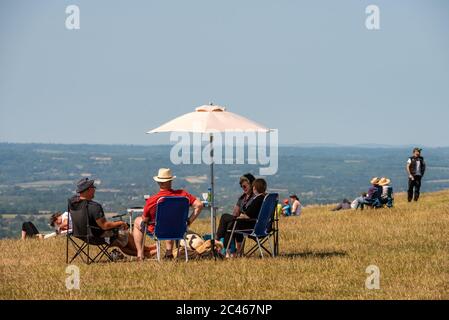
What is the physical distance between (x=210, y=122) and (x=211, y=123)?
0.02 m

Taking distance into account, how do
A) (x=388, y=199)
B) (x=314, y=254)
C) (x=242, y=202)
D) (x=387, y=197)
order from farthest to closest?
1. (x=387, y=197)
2. (x=388, y=199)
3. (x=314, y=254)
4. (x=242, y=202)

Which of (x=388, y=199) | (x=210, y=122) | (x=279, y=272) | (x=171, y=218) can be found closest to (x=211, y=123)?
(x=210, y=122)

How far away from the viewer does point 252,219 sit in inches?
589

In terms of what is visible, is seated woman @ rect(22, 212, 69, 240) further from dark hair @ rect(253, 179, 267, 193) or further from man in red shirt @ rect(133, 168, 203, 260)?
dark hair @ rect(253, 179, 267, 193)

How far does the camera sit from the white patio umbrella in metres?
15.0

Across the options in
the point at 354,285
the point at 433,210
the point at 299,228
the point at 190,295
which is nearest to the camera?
the point at 190,295

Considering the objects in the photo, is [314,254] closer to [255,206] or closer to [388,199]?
[255,206]

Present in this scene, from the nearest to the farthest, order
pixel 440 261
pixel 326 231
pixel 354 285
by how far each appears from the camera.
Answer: pixel 354 285, pixel 440 261, pixel 326 231

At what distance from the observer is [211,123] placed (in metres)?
15.1

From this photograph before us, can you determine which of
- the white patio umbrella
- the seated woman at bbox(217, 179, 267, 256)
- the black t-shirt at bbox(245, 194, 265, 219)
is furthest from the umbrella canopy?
the black t-shirt at bbox(245, 194, 265, 219)

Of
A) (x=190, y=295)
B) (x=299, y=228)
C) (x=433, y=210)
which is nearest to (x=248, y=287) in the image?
(x=190, y=295)

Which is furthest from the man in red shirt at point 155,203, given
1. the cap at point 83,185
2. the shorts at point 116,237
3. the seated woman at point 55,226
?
the seated woman at point 55,226
